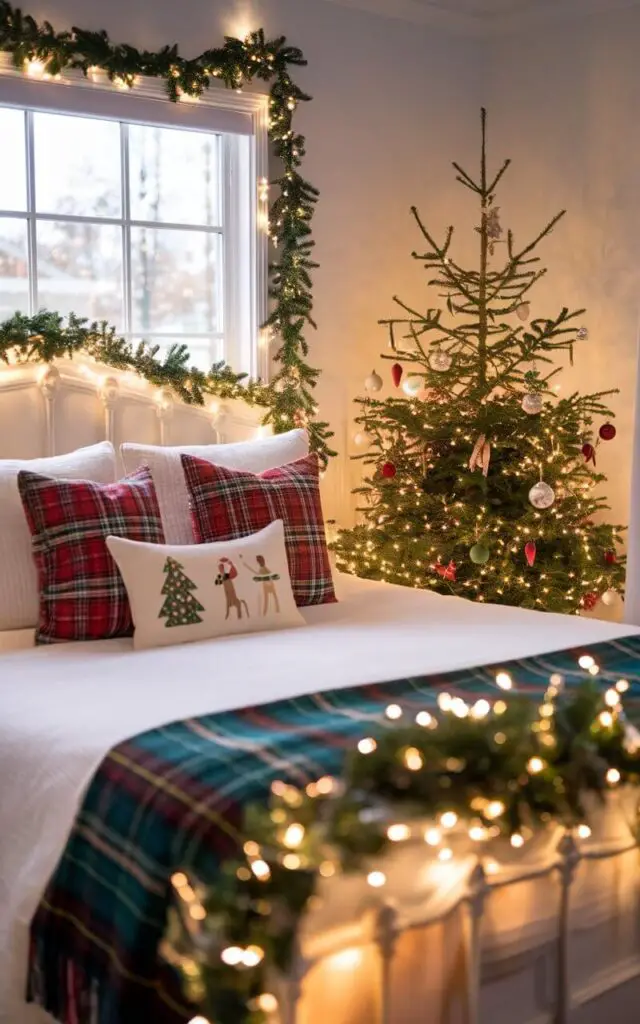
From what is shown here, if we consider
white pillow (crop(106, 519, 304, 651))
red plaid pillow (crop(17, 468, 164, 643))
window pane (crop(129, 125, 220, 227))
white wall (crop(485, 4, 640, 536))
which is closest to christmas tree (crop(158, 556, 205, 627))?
white pillow (crop(106, 519, 304, 651))

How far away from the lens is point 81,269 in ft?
13.0

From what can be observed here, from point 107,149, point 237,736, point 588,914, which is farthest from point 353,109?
point 588,914

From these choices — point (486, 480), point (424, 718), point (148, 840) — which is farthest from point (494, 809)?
point (486, 480)

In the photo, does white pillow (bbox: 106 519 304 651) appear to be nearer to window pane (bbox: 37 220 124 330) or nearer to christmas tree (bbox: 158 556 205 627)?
christmas tree (bbox: 158 556 205 627)

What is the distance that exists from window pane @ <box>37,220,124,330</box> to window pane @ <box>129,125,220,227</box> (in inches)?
6.3

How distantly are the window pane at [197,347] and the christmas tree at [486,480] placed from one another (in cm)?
58

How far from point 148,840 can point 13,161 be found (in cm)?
259

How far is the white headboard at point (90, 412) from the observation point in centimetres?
366

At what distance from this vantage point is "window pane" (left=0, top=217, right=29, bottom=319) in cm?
380

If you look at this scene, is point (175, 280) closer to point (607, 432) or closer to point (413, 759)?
point (607, 432)

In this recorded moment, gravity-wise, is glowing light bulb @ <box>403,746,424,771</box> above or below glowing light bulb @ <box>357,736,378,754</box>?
above

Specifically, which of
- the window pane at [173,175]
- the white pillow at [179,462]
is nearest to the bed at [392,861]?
the white pillow at [179,462]

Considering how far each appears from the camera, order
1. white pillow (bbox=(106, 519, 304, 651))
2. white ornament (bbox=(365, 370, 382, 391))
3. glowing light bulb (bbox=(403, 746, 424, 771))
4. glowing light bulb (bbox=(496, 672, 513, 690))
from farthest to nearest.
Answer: white ornament (bbox=(365, 370, 382, 391)) < white pillow (bbox=(106, 519, 304, 651)) < glowing light bulb (bbox=(496, 672, 513, 690)) < glowing light bulb (bbox=(403, 746, 424, 771))

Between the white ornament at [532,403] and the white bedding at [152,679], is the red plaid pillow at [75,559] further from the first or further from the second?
the white ornament at [532,403]
